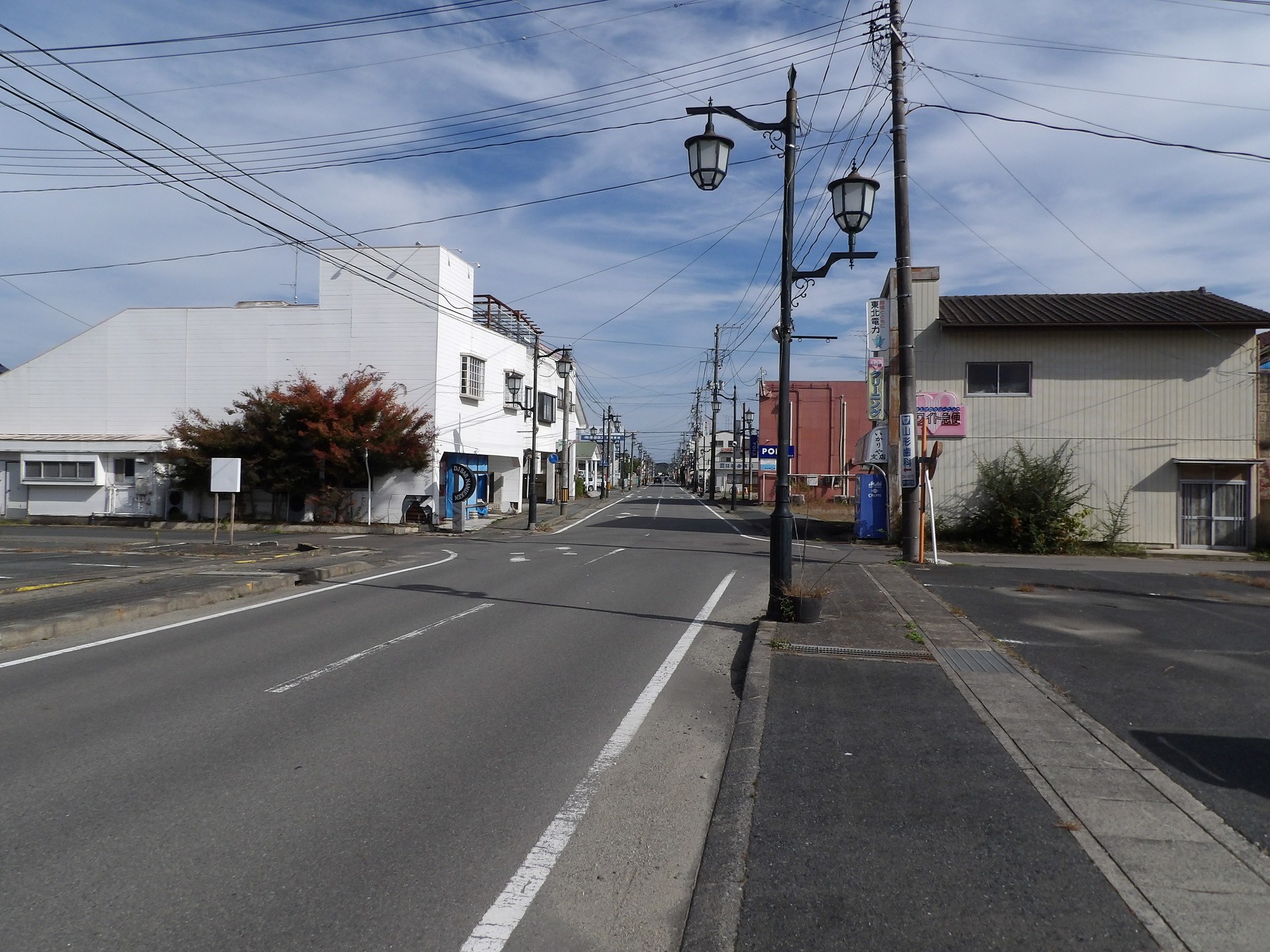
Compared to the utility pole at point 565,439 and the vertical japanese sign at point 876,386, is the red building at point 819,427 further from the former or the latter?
the vertical japanese sign at point 876,386

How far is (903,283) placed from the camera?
61.6 feet

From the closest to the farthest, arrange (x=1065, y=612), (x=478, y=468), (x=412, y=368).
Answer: (x=1065, y=612)
(x=412, y=368)
(x=478, y=468)

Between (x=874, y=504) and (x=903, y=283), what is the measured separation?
827 cm

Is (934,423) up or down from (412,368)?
down

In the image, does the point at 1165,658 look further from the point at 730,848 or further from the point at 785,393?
the point at 730,848

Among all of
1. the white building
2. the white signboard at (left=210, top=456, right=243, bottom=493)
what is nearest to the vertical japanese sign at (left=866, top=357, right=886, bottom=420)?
the white building

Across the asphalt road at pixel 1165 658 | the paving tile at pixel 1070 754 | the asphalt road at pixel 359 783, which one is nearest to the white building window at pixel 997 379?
the asphalt road at pixel 1165 658

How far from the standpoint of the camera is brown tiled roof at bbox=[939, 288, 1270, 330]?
78.1 feet

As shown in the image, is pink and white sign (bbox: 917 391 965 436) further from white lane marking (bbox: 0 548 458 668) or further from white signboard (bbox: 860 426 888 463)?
white lane marking (bbox: 0 548 458 668)

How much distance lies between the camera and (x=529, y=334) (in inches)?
1775

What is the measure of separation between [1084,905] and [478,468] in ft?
117

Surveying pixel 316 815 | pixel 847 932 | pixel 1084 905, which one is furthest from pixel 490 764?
pixel 1084 905

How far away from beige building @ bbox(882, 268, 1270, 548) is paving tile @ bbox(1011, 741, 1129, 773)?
19441 millimetres

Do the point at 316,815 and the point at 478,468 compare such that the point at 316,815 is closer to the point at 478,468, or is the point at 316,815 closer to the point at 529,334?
the point at 478,468
